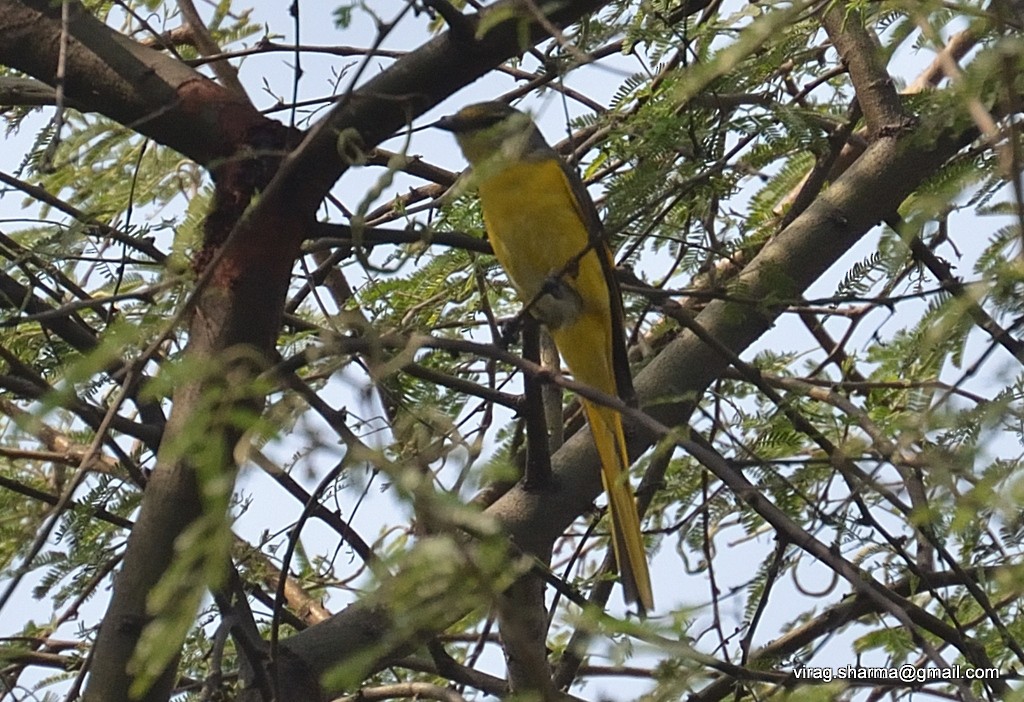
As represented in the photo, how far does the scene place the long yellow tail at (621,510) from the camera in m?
3.20

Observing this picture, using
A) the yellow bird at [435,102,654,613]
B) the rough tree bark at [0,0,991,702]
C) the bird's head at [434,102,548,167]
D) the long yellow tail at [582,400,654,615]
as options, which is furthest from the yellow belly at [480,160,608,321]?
the rough tree bark at [0,0,991,702]

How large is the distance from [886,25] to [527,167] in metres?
1.23

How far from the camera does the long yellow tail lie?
126 inches

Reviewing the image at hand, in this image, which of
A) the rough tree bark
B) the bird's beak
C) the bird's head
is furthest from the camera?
the bird's beak

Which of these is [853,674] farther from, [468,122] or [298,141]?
[468,122]

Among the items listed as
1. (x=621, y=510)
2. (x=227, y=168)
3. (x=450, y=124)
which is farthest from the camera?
(x=450, y=124)

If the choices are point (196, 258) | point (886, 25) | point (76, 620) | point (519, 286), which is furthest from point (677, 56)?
point (76, 620)

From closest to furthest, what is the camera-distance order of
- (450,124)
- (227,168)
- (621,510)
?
(227,168), (621,510), (450,124)

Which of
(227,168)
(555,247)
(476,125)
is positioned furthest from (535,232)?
(227,168)

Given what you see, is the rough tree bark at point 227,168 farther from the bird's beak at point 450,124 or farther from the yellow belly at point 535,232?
the yellow belly at point 535,232

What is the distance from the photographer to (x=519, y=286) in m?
3.83

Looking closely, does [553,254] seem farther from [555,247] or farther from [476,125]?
[476,125]

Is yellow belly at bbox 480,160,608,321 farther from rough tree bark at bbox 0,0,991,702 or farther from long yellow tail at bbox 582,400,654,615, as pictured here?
rough tree bark at bbox 0,0,991,702

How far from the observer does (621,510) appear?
3305 millimetres
